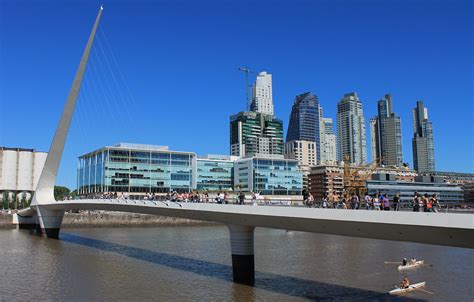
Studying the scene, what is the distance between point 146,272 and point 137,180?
87706 millimetres

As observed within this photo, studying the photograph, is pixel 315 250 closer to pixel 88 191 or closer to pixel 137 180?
pixel 137 180

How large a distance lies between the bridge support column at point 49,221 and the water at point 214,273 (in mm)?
11654

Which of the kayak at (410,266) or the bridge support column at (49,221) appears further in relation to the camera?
the bridge support column at (49,221)

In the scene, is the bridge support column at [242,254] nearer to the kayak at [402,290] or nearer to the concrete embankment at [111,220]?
the kayak at [402,290]

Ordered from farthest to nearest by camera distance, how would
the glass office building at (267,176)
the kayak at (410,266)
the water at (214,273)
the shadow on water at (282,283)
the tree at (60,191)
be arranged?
the glass office building at (267,176) < the tree at (60,191) < the kayak at (410,266) < the water at (214,273) < the shadow on water at (282,283)

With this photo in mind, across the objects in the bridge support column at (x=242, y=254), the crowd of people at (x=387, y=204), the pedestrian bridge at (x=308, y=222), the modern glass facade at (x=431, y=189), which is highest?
the modern glass facade at (x=431, y=189)

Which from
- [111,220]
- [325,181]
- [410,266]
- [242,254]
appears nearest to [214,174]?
[325,181]

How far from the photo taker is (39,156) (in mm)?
122875

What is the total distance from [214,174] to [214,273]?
113 m

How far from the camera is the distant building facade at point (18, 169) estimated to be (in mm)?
117625

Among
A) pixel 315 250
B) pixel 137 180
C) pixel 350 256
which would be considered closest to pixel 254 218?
pixel 350 256

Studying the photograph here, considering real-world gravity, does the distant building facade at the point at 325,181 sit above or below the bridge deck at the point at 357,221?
above

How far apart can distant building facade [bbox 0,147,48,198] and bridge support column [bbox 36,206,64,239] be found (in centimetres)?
6888

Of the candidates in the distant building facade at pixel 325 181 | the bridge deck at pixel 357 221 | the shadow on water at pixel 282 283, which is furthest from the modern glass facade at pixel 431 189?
the distant building facade at pixel 325 181
